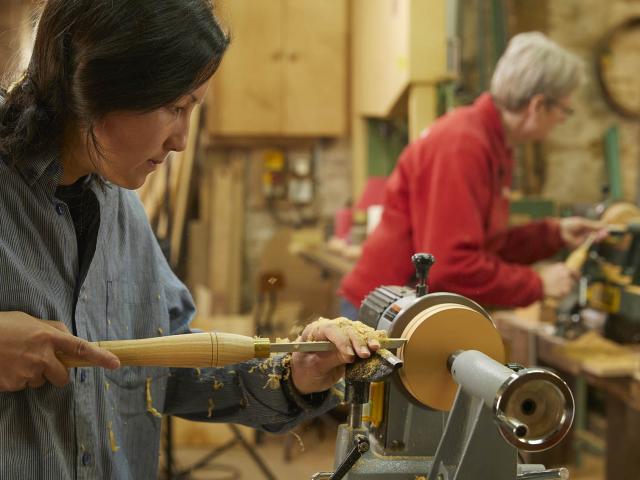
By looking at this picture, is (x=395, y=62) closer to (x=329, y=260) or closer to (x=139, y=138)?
(x=329, y=260)

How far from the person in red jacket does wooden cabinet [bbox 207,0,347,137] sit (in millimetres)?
2987

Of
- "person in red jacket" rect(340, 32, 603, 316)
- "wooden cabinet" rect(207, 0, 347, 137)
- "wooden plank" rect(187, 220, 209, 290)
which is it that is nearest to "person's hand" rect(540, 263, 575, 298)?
"person in red jacket" rect(340, 32, 603, 316)

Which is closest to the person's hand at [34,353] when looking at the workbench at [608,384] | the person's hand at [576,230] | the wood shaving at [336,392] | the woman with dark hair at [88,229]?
the woman with dark hair at [88,229]

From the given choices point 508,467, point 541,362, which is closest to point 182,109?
point 508,467

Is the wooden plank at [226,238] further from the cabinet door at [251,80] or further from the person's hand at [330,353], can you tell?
the person's hand at [330,353]

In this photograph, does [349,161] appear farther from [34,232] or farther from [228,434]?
[34,232]

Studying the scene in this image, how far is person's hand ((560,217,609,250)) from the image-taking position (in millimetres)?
2674

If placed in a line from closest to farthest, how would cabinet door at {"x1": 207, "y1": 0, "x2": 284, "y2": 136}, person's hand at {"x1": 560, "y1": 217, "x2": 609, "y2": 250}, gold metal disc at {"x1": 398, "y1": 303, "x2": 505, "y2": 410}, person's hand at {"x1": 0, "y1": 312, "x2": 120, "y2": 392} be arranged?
person's hand at {"x1": 0, "y1": 312, "x2": 120, "y2": 392}
gold metal disc at {"x1": 398, "y1": 303, "x2": 505, "y2": 410}
person's hand at {"x1": 560, "y1": 217, "x2": 609, "y2": 250}
cabinet door at {"x1": 207, "y1": 0, "x2": 284, "y2": 136}

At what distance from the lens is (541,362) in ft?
10.2

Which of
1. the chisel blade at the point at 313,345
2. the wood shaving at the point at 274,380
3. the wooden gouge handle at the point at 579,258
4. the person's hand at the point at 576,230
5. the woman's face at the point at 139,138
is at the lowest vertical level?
the wood shaving at the point at 274,380

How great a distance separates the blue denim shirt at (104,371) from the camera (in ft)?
3.37

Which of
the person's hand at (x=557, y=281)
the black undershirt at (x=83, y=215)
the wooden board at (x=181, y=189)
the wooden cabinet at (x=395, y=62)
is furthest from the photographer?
the wooden board at (x=181, y=189)

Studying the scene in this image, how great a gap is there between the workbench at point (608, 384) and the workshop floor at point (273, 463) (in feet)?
3.34

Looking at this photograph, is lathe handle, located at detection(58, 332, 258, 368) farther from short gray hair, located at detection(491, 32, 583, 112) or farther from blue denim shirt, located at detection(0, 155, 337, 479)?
short gray hair, located at detection(491, 32, 583, 112)
